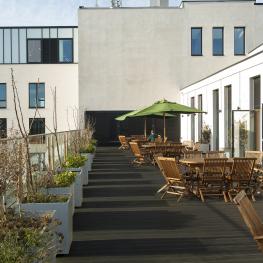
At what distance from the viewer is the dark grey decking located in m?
6.36

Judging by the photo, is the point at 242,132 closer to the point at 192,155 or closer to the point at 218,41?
the point at 192,155

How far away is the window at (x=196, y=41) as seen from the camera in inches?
1358

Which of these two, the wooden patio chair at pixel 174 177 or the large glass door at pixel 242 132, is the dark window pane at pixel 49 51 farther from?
the wooden patio chair at pixel 174 177

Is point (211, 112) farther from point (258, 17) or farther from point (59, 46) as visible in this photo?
point (59, 46)

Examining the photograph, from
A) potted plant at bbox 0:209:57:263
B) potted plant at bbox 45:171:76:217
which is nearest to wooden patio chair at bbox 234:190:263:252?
potted plant at bbox 0:209:57:263

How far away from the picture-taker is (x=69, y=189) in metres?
7.80

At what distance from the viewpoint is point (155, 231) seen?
7.77 meters

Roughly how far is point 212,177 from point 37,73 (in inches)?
1197

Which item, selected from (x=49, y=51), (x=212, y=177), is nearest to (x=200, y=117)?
(x=49, y=51)

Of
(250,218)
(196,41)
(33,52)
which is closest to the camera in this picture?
(250,218)

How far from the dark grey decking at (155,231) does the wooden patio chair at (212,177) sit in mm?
411

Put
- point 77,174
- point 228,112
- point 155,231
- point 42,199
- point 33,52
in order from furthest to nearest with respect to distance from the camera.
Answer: point 33,52 → point 228,112 → point 77,174 → point 155,231 → point 42,199

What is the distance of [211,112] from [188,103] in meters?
7.20

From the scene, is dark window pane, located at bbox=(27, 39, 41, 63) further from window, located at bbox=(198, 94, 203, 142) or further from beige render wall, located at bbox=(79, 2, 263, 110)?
window, located at bbox=(198, 94, 203, 142)
